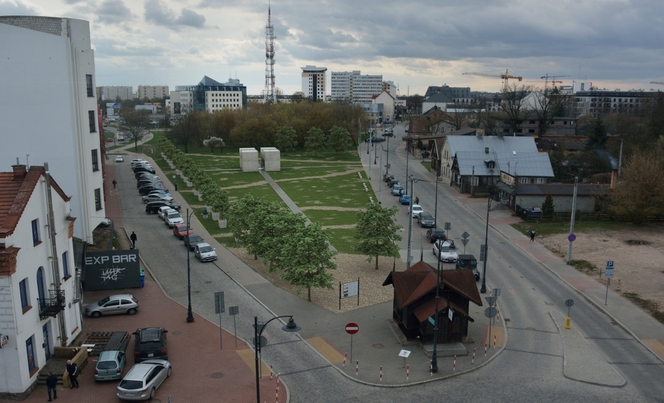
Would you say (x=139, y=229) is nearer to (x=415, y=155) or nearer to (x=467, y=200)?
(x=467, y=200)

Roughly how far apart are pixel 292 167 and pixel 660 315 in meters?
70.8

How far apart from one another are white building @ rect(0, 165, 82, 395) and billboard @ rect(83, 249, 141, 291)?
256 inches

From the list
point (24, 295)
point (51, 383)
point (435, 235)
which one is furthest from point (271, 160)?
point (51, 383)

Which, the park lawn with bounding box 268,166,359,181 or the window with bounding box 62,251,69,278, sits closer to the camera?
→ the window with bounding box 62,251,69,278

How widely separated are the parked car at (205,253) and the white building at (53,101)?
8.17 metres

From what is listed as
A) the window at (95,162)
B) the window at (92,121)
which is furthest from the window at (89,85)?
the window at (95,162)

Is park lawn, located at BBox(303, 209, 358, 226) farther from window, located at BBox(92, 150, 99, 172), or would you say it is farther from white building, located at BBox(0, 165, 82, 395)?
white building, located at BBox(0, 165, 82, 395)

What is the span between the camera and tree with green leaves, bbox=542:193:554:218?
52.8m

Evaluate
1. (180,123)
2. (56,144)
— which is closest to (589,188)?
(56,144)

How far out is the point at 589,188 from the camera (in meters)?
55.2

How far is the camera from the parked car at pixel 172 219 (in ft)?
161

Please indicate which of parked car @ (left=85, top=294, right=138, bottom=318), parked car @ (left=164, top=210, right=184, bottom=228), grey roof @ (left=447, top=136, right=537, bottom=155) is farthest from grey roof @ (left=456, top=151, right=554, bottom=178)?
parked car @ (left=85, top=294, right=138, bottom=318)

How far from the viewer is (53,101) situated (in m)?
34.2

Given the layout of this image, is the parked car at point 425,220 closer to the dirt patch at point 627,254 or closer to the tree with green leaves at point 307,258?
the dirt patch at point 627,254
